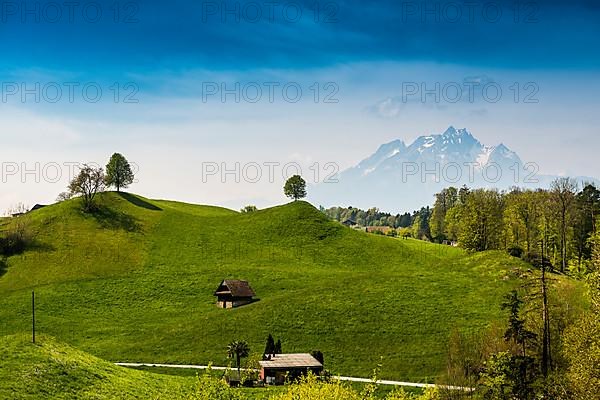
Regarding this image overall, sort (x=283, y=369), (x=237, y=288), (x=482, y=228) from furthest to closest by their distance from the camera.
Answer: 1. (x=482, y=228)
2. (x=237, y=288)
3. (x=283, y=369)

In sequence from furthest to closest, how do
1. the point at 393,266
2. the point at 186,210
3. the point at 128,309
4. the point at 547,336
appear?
the point at 186,210 → the point at 393,266 → the point at 128,309 → the point at 547,336

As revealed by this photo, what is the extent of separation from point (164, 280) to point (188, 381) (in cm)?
5310

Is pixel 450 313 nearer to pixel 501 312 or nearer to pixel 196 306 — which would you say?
pixel 501 312

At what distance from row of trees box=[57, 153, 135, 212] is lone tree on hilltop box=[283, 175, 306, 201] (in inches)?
1666

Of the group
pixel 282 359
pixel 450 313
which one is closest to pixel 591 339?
pixel 282 359

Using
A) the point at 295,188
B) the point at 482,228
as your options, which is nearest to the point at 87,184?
the point at 295,188

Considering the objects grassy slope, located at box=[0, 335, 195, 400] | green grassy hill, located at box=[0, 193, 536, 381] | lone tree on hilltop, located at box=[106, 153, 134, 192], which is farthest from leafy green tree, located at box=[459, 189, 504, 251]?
lone tree on hilltop, located at box=[106, 153, 134, 192]

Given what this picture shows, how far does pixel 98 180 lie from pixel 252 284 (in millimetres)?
59509

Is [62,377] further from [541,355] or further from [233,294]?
[233,294]

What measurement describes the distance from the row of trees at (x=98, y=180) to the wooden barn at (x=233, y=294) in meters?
60.2

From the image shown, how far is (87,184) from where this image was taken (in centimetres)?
14675

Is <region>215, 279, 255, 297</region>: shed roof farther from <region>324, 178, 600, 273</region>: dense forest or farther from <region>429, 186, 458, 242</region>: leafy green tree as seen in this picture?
<region>429, 186, 458, 242</region>: leafy green tree

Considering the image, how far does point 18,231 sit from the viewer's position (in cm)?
12812

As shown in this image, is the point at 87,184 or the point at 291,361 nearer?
the point at 291,361
